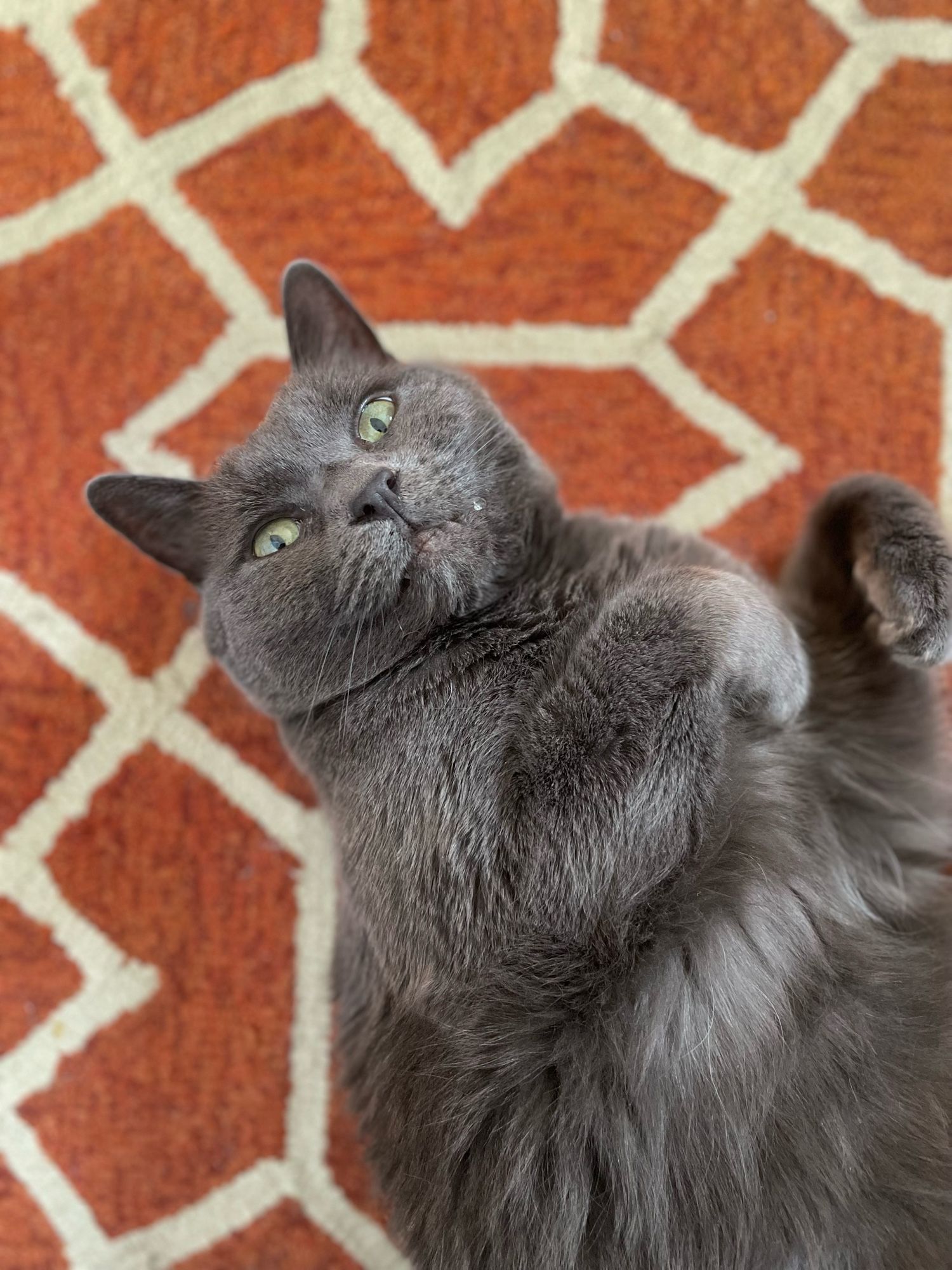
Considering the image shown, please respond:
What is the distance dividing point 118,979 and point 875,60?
1851mm

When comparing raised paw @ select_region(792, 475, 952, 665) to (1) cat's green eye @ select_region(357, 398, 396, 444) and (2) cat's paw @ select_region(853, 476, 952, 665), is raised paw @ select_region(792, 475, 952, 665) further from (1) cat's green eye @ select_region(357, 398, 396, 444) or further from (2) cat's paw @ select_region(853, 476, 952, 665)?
(1) cat's green eye @ select_region(357, 398, 396, 444)

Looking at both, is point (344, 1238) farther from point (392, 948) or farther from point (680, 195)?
point (680, 195)

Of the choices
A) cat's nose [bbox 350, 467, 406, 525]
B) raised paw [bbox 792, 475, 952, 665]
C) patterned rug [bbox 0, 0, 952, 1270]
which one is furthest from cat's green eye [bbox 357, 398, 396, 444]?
raised paw [bbox 792, 475, 952, 665]

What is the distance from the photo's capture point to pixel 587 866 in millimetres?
860

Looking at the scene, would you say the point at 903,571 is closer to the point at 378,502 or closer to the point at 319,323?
the point at 378,502

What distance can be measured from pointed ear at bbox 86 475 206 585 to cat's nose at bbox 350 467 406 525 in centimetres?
26

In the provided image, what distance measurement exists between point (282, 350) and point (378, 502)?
26.5 inches

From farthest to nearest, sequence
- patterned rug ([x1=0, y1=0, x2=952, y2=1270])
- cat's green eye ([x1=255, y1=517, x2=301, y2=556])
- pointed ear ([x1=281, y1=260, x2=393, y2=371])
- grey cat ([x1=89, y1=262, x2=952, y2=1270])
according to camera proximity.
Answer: patterned rug ([x1=0, y1=0, x2=952, y2=1270]), pointed ear ([x1=281, y1=260, x2=393, y2=371]), cat's green eye ([x1=255, y1=517, x2=301, y2=556]), grey cat ([x1=89, y1=262, x2=952, y2=1270])

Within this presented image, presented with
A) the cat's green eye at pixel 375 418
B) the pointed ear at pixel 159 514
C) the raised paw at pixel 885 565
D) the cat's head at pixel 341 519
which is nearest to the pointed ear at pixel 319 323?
the cat's head at pixel 341 519

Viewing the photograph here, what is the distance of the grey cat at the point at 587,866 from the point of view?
2.88ft

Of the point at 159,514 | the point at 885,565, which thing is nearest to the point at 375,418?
the point at 159,514

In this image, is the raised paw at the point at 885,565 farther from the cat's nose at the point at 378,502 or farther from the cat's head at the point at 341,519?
the cat's nose at the point at 378,502

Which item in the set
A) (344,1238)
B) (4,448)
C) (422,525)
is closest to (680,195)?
(422,525)

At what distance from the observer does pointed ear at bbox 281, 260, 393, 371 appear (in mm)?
1158
